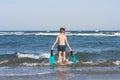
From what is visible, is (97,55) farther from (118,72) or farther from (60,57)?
(118,72)

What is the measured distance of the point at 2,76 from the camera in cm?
1307

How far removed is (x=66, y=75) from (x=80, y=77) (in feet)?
1.99

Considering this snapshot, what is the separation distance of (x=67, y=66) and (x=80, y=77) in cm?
359

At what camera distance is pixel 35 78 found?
41.3 ft

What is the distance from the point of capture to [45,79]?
40.5ft

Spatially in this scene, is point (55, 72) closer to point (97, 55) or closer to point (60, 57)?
point (60, 57)

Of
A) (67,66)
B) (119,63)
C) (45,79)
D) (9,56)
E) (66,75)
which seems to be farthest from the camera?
(9,56)

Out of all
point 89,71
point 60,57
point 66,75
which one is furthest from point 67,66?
point 66,75

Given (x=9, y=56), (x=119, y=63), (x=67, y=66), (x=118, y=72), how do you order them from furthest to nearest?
1. (x=9, y=56)
2. (x=119, y=63)
3. (x=67, y=66)
4. (x=118, y=72)

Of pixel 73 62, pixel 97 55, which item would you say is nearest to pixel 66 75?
pixel 73 62

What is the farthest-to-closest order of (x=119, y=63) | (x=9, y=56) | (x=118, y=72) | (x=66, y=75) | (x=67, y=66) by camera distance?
1. (x=9, y=56)
2. (x=119, y=63)
3. (x=67, y=66)
4. (x=118, y=72)
5. (x=66, y=75)

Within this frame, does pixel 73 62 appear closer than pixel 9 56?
Yes

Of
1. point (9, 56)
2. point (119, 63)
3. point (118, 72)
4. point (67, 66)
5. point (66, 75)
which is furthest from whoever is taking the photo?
point (9, 56)

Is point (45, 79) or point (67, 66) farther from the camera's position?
point (67, 66)
